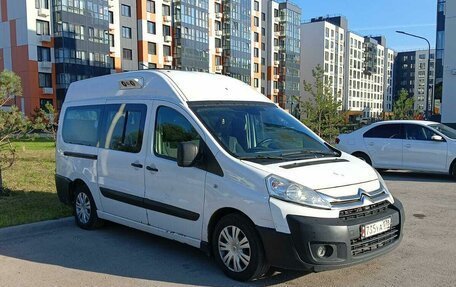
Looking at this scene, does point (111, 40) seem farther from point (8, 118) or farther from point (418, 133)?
point (418, 133)

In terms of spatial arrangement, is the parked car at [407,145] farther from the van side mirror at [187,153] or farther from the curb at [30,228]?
the van side mirror at [187,153]

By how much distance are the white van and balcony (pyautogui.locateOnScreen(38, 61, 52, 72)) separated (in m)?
48.5

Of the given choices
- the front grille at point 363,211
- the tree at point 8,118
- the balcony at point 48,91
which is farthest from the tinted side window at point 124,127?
the balcony at point 48,91

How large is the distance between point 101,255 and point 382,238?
3257 mm

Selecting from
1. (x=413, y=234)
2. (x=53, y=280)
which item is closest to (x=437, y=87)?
(x=413, y=234)

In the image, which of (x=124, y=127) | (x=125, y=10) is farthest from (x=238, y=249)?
(x=125, y=10)

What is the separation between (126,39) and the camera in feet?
196

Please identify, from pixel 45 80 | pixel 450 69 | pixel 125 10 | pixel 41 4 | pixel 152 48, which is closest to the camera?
pixel 450 69

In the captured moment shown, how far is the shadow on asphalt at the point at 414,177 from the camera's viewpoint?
37.8 feet

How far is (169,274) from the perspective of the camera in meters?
4.77

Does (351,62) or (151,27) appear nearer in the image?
(151,27)

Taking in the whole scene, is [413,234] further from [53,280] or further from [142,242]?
[53,280]

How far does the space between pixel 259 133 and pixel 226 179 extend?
3.13 ft

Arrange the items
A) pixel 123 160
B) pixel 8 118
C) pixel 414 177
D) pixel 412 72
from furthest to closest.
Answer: pixel 412 72
pixel 414 177
pixel 8 118
pixel 123 160
